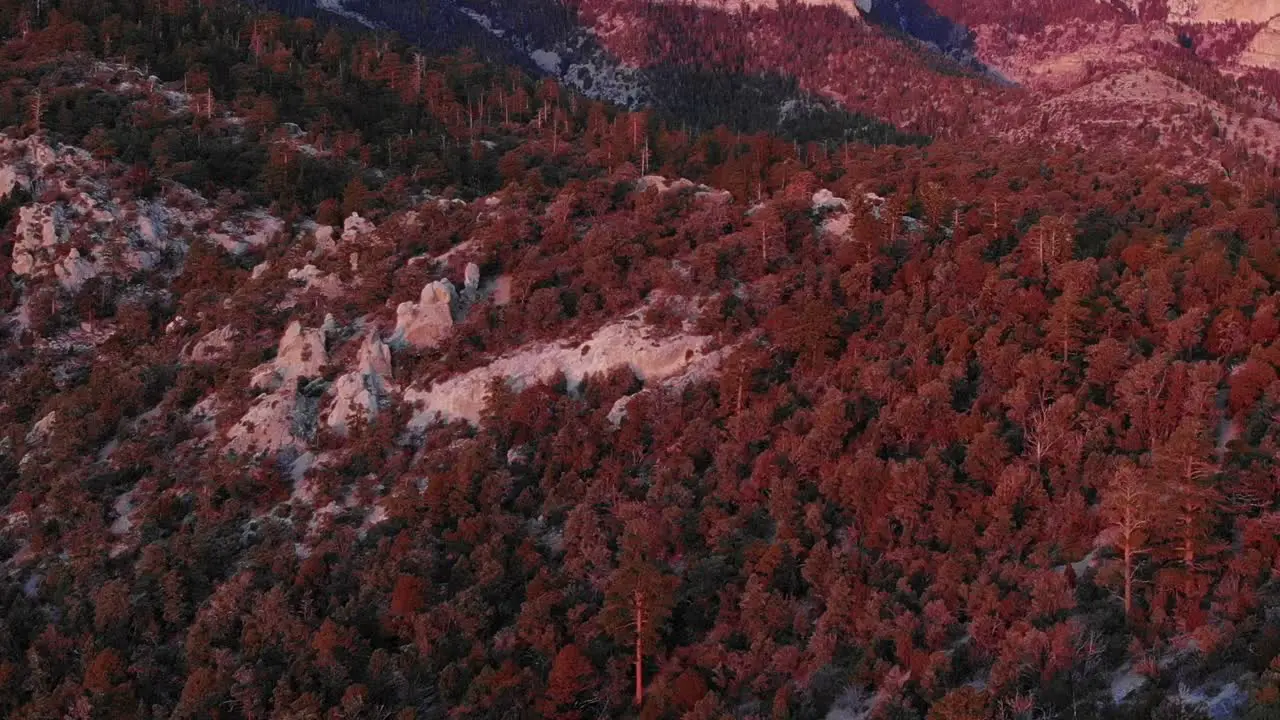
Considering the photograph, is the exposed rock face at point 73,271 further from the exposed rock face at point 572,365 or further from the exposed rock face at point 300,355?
the exposed rock face at point 572,365

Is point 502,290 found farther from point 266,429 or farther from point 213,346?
point 213,346

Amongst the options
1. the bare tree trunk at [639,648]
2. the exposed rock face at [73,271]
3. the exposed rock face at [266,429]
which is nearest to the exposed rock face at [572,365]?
the exposed rock face at [266,429]

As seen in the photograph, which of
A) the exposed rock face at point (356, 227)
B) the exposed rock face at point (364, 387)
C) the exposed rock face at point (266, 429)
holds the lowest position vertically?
the exposed rock face at point (266, 429)

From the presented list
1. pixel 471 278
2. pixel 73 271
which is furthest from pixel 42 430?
pixel 471 278

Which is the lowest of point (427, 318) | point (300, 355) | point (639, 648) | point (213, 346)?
point (639, 648)

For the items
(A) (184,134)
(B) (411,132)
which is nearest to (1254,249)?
(B) (411,132)

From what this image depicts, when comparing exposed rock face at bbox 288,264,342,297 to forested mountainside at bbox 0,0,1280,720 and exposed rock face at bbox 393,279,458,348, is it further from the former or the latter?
exposed rock face at bbox 393,279,458,348
